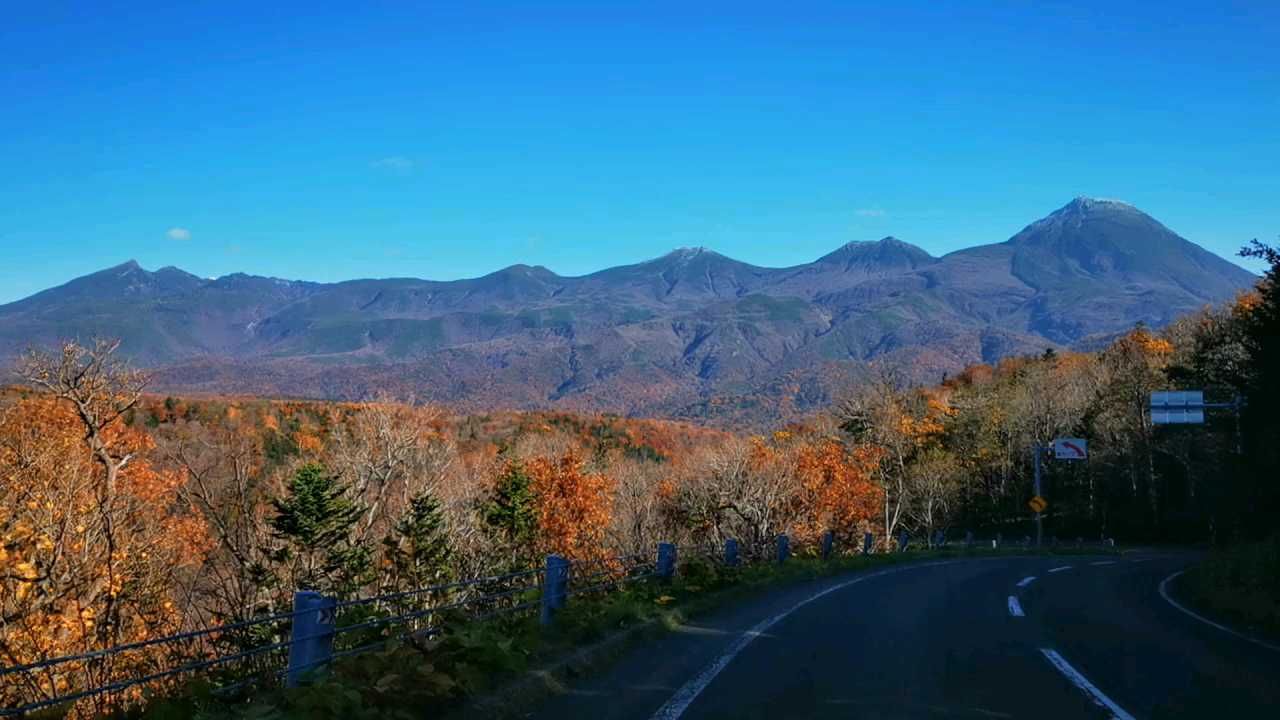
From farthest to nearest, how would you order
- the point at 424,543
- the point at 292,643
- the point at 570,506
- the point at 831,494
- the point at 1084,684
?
1. the point at 570,506
2. the point at 831,494
3. the point at 424,543
4. the point at 1084,684
5. the point at 292,643

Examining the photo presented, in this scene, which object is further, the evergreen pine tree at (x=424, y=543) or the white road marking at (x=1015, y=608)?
the evergreen pine tree at (x=424, y=543)

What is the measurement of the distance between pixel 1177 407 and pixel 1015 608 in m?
12.8

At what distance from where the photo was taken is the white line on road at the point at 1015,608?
12777 millimetres

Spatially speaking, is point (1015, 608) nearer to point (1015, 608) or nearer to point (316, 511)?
point (1015, 608)

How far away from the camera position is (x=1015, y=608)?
1360 centimetres

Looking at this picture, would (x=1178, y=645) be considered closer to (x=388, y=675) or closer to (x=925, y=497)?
(x=388, y=675)

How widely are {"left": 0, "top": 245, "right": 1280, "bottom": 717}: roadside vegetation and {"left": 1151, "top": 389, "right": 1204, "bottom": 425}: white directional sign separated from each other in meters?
1.37

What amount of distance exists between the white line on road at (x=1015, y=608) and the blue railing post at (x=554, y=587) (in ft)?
22.1

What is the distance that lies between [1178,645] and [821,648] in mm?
4386

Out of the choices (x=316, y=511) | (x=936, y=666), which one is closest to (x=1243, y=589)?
(x=936, y=666)

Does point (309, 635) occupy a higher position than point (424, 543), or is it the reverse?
point (309, 635)

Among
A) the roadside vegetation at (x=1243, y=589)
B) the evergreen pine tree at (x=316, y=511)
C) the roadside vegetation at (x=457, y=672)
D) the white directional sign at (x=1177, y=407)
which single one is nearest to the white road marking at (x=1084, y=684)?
the roadside vegetation at (x=457, y=672)

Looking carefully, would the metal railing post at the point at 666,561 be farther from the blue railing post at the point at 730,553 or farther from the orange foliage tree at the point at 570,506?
the orange foliage tree at the point at 570,506

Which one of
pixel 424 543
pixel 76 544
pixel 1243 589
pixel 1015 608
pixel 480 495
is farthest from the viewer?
pixel 480 495
